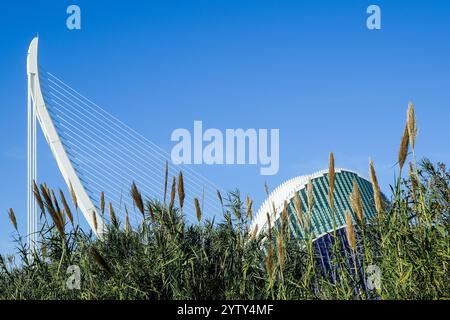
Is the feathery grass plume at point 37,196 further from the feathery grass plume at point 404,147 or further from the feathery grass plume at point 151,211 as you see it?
the feathery grass plume at point 404,147

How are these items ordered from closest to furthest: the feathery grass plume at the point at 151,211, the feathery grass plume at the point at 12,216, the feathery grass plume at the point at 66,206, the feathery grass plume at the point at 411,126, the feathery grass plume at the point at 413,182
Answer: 1. the feathery grass plume at the point at 411,126
2. the feathery grass plume at the point at 413,182
3. the feathery grass plume at the point at 66,206
4. the feathery grass plume at the point at 151,211
5. the feathery grass plume at the point at 12,216

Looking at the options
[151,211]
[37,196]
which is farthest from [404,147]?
[37,196]

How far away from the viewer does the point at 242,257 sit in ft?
15.5

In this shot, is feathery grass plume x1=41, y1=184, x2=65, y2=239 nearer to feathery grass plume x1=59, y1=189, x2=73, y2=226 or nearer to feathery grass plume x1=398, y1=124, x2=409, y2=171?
feathery grass plume x1=59, y1=189, x2=73, y2=226

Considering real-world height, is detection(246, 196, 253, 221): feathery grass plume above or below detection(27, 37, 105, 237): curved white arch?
below

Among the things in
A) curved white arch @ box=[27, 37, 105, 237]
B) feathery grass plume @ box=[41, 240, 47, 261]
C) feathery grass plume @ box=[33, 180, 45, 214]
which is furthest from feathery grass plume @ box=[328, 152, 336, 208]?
curved white arch @ box=[27, 37, 105, 237]

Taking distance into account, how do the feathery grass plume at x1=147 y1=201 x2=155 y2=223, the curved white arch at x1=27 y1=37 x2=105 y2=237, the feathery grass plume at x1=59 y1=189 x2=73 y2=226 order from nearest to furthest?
the feathery grass plume at x1=59 y1=189 x2=73 y2=226 → the feathery grass plume at x1=147 y1=201 x2=155 y2=223 → the curved white arch at x1=27 y1=37 x2=105 y2=237

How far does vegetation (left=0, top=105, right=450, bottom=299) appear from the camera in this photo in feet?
11.9

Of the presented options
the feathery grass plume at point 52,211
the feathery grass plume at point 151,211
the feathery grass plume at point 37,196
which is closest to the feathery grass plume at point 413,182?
the feathery grass plume at point 151,211

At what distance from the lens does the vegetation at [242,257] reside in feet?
11.9

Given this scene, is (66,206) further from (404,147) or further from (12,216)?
(404,147)

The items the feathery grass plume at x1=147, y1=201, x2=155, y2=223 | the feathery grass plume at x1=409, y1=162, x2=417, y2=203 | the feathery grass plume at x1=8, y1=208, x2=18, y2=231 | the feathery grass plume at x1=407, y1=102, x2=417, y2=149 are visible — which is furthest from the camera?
the feathery grass plume at x1=8, y1=208, x2=18, y2=231

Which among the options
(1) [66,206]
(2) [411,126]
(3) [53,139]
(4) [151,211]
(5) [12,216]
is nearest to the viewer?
(2) [411,126]
